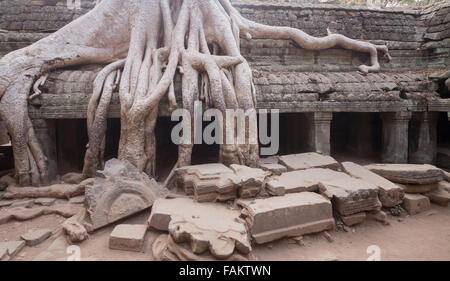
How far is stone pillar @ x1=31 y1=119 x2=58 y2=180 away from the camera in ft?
13.7

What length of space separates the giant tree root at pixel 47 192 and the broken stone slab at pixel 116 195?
819mm

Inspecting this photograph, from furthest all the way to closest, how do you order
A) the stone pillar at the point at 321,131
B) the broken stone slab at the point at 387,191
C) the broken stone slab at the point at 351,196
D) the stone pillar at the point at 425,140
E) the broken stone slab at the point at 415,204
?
the stone pillar at the point at 425,140 < the stone pillar at the point at 321,131 < the broken stone slab at the point at 415,204 < the broken stone slab at the point at 387,191 < the broken stone slab at the point at 351,196

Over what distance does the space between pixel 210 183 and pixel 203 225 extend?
0.71m

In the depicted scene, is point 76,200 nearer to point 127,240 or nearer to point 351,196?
point 127,240

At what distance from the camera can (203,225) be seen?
2438 mm

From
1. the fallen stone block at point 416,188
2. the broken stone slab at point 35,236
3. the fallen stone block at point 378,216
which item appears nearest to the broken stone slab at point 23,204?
the broken stone slab at point 35,236

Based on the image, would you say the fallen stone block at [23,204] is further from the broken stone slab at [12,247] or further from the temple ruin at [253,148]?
the broken stone slab at [12,247]

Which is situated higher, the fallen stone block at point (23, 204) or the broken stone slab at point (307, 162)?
the broken stone slab at point (307, 162)

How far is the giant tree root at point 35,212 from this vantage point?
3.20 meters

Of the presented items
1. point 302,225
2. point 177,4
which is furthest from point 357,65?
point 302,225

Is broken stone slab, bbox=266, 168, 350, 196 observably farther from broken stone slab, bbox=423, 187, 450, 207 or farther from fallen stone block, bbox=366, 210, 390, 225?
broken stone slab, bbox=423, 187, 450, 207

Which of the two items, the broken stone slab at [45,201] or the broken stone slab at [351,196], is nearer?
the broken stone slab at [351,196]

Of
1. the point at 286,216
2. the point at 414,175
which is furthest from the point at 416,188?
the point at 286,216

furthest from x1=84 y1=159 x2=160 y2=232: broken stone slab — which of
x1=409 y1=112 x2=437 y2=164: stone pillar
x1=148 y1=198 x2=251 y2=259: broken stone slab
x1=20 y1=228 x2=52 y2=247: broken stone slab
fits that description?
x1=409 y1=112 x2=437 y2=164: stone pillar
